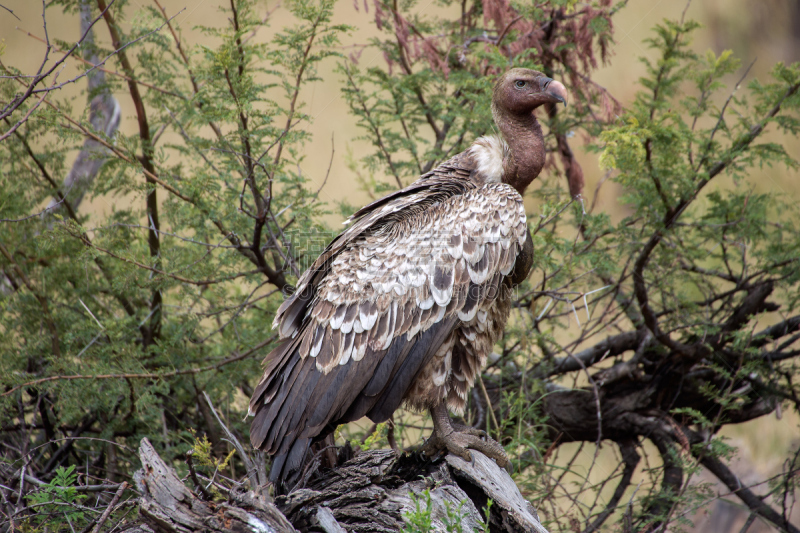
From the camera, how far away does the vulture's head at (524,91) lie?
3.79 metres

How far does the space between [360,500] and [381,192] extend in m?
3.55

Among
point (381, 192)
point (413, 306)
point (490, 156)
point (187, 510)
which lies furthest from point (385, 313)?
point (381, 192)

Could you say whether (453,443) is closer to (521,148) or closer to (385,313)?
(385,313)

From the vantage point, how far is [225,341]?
593 centimetres

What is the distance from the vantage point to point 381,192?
244 inches

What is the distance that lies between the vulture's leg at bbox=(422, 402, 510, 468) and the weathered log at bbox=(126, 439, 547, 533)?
69mm

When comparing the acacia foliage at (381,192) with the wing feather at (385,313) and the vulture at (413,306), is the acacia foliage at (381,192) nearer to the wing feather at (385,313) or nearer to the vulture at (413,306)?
the vulture at (413,306)

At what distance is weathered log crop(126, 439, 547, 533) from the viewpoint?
2.65 meters

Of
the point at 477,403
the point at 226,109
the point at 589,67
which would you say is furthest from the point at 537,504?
the point at 589,67

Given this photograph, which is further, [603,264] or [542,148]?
[603,264]

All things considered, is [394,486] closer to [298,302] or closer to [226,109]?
[298,302]

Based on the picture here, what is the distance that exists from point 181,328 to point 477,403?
2553mm

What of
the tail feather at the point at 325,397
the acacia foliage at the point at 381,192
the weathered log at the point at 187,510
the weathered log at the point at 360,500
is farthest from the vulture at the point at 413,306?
the acacia foliage at the point at 381,192

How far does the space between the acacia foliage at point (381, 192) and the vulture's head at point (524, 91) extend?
27.4 inches
